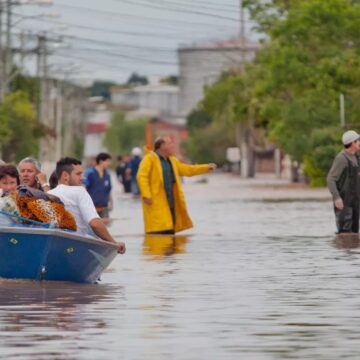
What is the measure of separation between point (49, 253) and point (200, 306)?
7.80 ft

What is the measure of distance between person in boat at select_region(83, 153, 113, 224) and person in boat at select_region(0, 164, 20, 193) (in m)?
12.7

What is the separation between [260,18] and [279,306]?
64818mm

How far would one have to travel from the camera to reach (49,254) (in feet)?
62.8

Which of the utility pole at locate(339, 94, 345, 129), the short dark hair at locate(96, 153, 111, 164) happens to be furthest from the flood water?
the utility pole at locate(339, 94, 345, 129)

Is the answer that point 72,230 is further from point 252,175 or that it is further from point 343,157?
point 252,175

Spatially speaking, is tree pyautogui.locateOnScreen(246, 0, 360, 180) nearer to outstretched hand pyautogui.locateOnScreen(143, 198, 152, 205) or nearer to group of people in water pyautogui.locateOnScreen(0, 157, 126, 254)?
outstretched hand pyautogui.locateOnScreen(143, 198, 152, 205)

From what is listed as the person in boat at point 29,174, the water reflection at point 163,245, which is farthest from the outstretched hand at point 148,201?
the person in boat at point 29,174

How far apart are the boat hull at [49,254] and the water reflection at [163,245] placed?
5.90 m

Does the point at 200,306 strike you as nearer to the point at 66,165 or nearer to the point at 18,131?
the point at 66,165

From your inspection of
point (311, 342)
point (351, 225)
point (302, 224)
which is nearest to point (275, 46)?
point (302, 224)

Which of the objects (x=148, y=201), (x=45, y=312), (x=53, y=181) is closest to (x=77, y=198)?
(x=53, y=181)

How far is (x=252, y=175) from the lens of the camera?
4951 inches

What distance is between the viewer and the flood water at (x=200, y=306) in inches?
529

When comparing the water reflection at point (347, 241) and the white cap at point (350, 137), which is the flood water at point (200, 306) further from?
the white cap at point (350, 137)
